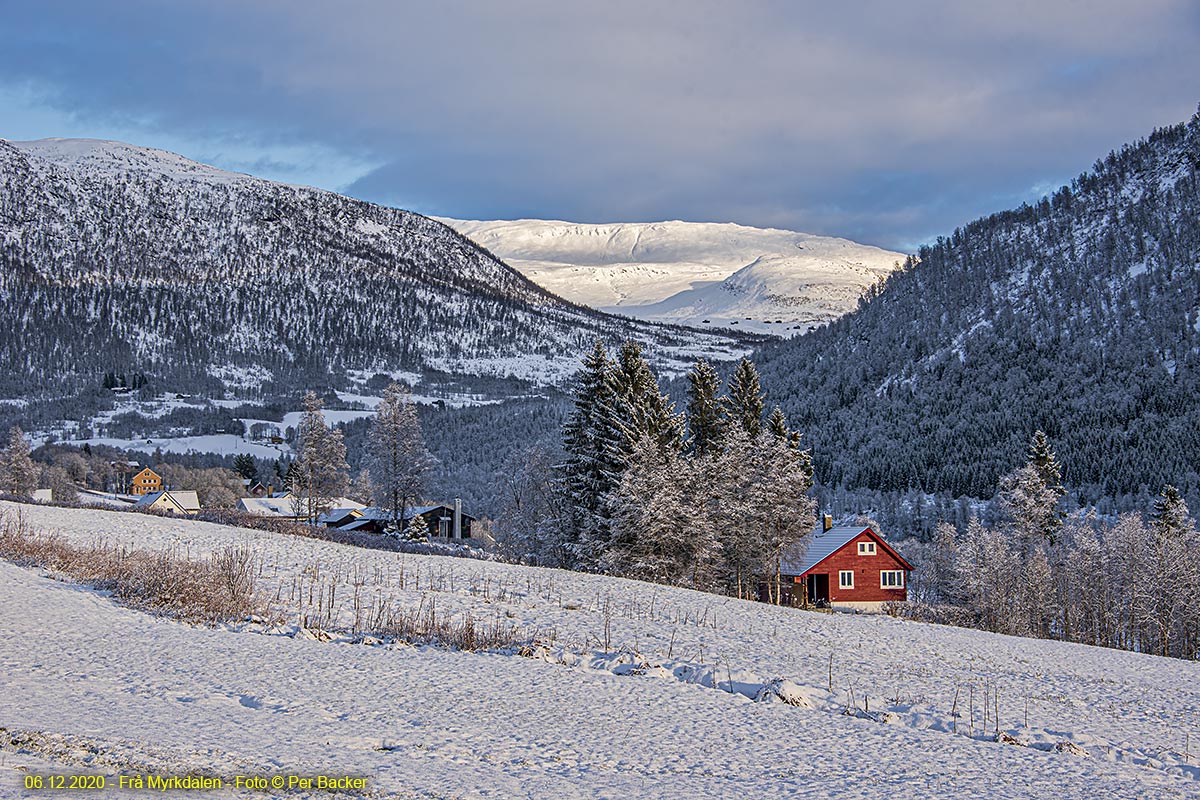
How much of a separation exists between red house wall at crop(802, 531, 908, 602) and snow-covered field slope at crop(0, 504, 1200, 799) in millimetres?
42898

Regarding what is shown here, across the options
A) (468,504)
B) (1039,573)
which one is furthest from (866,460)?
(1039,573)

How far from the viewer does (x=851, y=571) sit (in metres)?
64.5

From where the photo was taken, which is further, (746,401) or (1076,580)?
(1076,580)

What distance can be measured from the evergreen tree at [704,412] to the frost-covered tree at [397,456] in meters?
17.9

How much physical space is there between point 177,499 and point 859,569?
75182 millimetres

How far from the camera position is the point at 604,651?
644 inches

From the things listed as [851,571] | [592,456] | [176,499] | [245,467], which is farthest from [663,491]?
[245,467]

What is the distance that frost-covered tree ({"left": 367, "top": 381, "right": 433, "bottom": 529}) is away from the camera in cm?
5781

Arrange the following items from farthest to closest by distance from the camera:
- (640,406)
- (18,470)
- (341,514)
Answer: (341,514), (18,470), (640,406)

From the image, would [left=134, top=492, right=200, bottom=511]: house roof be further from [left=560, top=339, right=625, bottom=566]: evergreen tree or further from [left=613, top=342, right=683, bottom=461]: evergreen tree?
[left=613, top=342, right=683, bottom=461]: evergreen tree

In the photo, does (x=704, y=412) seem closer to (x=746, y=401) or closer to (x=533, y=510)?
(x=746, y=401)

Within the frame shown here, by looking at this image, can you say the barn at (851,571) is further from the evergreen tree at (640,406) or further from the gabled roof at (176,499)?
the gabled roof at (176,499)

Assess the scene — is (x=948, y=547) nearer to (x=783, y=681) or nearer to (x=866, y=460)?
(x=866, y=460)

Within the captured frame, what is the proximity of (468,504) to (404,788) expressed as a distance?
133 meters
